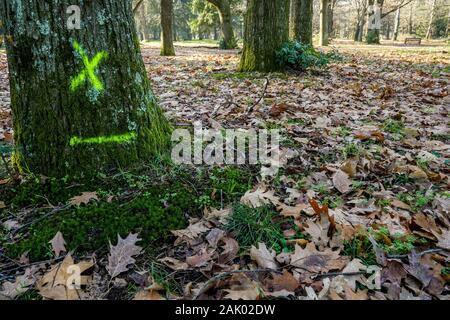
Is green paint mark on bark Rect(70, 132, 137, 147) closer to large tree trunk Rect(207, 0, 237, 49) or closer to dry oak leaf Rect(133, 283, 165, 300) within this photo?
dry oak leaf Rect(133, 283, 165, 300)

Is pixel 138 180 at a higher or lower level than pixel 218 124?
lower

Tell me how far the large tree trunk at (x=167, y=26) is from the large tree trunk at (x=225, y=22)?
434 centimetres

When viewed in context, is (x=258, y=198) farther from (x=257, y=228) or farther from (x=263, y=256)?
(x=263, y=256)

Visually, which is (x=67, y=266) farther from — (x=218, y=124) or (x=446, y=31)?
(x=446, y=31)

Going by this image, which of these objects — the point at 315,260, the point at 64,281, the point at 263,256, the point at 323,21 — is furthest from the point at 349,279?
the point at 323,21

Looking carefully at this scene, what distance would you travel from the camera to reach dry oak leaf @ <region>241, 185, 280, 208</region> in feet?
8.04

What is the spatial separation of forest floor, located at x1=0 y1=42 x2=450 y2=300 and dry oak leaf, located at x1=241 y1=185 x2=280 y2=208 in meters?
0.01

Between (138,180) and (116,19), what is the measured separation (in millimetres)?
1289

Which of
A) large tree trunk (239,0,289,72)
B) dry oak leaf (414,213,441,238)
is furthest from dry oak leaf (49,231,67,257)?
large tree trunk (239,0,289,72)

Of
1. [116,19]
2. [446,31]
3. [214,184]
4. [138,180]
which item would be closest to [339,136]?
[214,184]

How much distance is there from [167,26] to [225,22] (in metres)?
5.32

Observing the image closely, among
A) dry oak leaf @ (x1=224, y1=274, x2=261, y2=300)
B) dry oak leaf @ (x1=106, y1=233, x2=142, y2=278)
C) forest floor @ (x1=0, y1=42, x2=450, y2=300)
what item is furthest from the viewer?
dry oak leaf @ (x1=106, y1=233, x2=142, y2=278)
